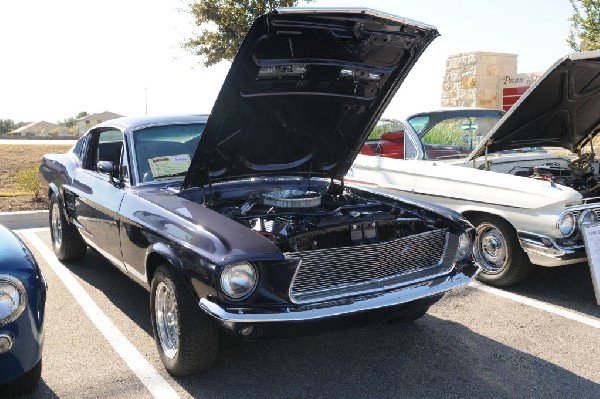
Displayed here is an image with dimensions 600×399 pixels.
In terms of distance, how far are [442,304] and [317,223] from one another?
187 cm

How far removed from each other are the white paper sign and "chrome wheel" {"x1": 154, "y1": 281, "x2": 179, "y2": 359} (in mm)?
3026

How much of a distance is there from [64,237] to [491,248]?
13.3ft

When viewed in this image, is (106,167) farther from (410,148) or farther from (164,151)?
(410,148)

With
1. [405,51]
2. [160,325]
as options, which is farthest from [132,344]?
[405,51]

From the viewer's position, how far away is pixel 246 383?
340cm

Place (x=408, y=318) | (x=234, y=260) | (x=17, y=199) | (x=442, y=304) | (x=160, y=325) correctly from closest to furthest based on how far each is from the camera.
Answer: (x=234, y=260) < (x=160, y=325) < (x=408, y=318) < (x=442, y=304) < (x=17, y=199)

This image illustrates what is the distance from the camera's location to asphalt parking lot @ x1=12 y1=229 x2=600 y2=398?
334 cm

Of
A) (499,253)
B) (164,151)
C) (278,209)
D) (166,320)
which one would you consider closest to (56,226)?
(164,151)

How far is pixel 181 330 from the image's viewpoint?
3.26m

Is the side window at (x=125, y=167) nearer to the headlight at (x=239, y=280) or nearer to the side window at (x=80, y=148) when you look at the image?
the side window at (x=80, y=148)

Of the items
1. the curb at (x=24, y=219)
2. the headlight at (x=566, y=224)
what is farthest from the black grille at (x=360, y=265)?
the curb at (x=24, y=219)

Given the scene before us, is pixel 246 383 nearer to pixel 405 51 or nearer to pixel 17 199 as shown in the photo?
pixel 405 51

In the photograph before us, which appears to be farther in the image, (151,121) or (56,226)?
(56,226)

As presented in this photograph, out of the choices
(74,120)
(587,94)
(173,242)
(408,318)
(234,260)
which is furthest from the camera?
(74,120)
